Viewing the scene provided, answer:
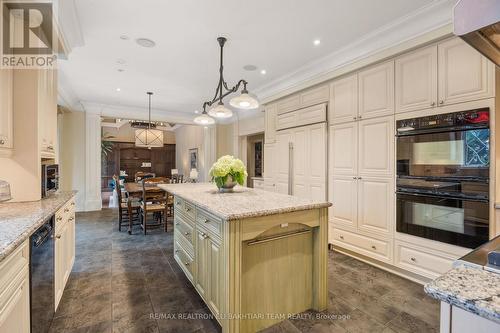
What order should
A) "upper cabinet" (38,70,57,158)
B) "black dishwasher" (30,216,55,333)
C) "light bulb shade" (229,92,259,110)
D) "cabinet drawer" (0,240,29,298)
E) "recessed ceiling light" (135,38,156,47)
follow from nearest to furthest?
"cabinet drawer" (0,240,29,298) < "black dishwasher" (30,216,55,333) < "upper cabinet" (38,70,57,158) < "light bulb shade" (229,92,259,110) < "recessed ceiling light" (135,38,156,47)

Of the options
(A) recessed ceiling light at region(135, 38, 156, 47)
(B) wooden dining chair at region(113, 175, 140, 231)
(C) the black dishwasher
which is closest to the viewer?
(C) the black dishwasher

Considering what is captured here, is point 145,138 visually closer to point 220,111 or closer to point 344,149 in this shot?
point 220,111

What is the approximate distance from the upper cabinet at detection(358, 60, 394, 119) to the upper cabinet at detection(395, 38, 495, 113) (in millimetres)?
83

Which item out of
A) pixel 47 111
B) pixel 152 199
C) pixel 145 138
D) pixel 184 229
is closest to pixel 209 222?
pixel 184 229

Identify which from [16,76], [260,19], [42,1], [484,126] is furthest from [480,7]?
[16,76]

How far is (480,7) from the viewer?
68cm

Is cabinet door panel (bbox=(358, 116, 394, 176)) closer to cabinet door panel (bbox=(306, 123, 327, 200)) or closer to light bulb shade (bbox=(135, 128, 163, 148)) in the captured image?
cabinet door panel (bbox=(306, 123, 327, 200))

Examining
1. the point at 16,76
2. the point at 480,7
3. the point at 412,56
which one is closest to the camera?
the point at 480,7

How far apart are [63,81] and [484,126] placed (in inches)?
236

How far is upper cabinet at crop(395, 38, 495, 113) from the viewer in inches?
81.6

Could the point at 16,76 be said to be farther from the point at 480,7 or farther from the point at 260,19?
the point at 480,7

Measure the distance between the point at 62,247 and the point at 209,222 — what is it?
1.41 m

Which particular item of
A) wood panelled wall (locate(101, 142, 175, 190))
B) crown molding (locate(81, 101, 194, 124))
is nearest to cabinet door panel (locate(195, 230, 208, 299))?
crown molding (locate(81, 101, 194, 124))

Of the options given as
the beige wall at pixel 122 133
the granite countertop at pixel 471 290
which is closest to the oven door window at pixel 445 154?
the granite countertop at pixel 471 290
